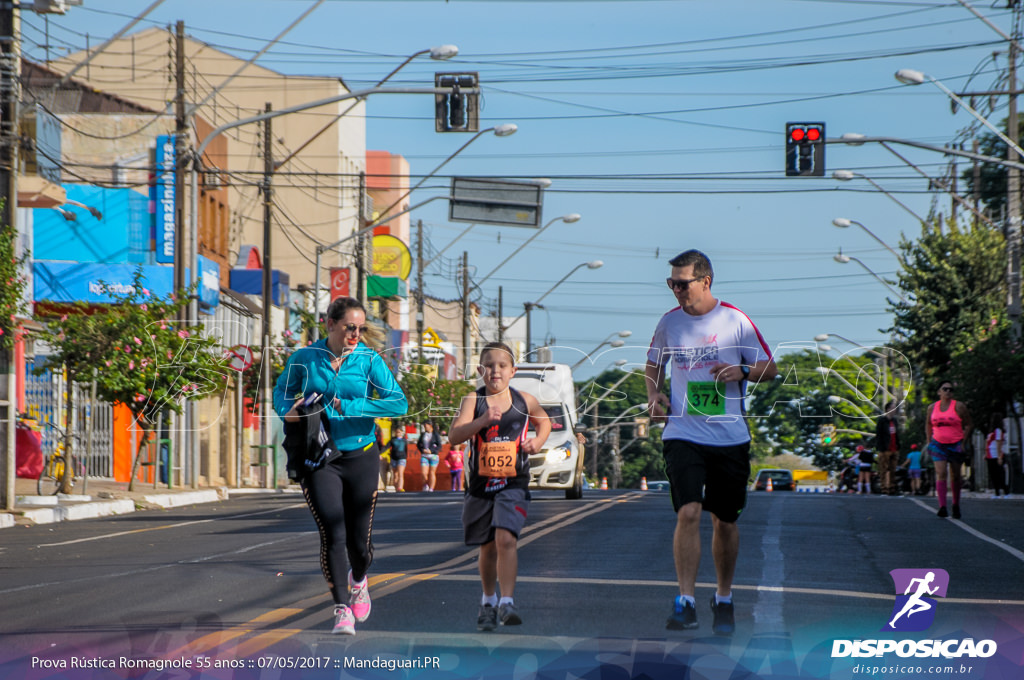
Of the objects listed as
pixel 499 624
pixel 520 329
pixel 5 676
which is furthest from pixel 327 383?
pixel 520 329

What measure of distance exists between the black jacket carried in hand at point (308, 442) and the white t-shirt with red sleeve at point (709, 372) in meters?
1.90

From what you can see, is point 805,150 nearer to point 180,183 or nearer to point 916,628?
point 180,183

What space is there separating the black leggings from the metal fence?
2201cm

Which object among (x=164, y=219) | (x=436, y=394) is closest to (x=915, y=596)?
(x=164, y=219)

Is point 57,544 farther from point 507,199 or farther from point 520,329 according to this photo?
point 520,329

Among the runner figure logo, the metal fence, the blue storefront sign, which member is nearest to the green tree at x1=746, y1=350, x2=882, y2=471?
the runner figure logo

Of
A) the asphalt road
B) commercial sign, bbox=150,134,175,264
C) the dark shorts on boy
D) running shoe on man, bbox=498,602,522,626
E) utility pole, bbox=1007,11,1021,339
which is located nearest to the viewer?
the asphalt road

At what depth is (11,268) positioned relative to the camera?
2156 cm

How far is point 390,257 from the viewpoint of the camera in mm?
76500

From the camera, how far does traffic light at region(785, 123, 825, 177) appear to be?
26469 millimetres

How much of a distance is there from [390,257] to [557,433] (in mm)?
49283

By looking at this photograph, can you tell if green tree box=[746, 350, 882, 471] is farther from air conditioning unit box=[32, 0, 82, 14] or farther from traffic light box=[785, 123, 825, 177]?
air conditioning unit box=[32, 0, 82, 14]

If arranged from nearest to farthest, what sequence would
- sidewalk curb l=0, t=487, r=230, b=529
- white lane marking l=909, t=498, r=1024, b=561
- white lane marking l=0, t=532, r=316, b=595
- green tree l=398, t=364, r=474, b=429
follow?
white lane marking l=0, t=532, r=316, b=595 < white lane marking l=909, t=498, r=1024, b=561 < sidewalk curb l=0, t=487, r=230, b=529 < green tree l=398, t=364, r=474, b=429

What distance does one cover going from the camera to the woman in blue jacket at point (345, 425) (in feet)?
28.2
